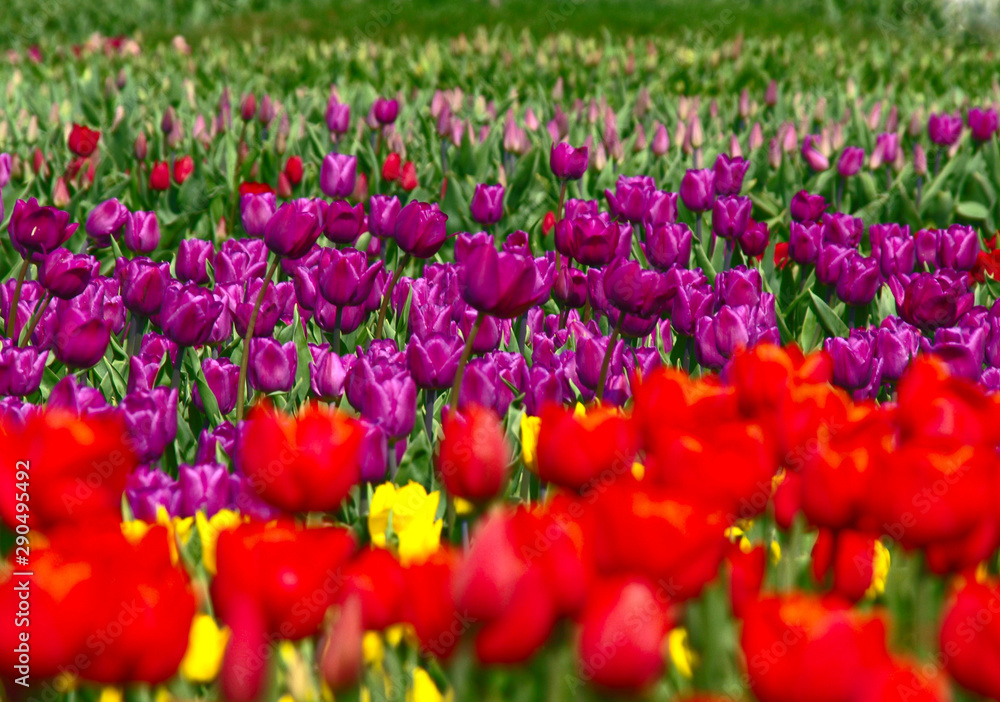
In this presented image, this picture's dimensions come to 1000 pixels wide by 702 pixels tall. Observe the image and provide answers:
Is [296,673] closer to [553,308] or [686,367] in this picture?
[686,367]

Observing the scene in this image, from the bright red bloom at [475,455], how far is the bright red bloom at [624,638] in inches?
12.9

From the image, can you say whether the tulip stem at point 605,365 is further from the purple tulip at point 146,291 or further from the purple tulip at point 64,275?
the purple tulip at point 64,275

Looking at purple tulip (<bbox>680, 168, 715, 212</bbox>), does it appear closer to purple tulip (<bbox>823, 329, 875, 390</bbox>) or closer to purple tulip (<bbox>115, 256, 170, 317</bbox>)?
purple tulip (<bbox>823, 329, 875, 390</bbox>)

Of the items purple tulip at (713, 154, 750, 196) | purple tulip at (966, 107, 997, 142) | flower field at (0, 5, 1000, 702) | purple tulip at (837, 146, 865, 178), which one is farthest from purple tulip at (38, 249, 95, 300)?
purple tulip at (966, 107, 997, 142)

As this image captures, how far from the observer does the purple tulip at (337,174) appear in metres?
3.67

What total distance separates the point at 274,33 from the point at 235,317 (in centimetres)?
1030

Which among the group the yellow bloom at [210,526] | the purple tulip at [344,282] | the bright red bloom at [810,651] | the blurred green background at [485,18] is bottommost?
the blurred green background at [485,18]

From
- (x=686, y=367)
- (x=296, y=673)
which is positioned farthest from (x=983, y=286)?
(x=296, y=673)

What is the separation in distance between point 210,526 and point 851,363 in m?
1.32

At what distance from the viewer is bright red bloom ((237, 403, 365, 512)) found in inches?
48.0

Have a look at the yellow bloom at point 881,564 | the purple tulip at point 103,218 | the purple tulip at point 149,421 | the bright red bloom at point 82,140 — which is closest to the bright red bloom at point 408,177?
the bright red bloom at point 82,140

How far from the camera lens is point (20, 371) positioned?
2168mm

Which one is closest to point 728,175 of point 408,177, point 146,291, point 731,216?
point 731,216

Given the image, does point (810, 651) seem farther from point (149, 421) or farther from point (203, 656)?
point (149, 421)
